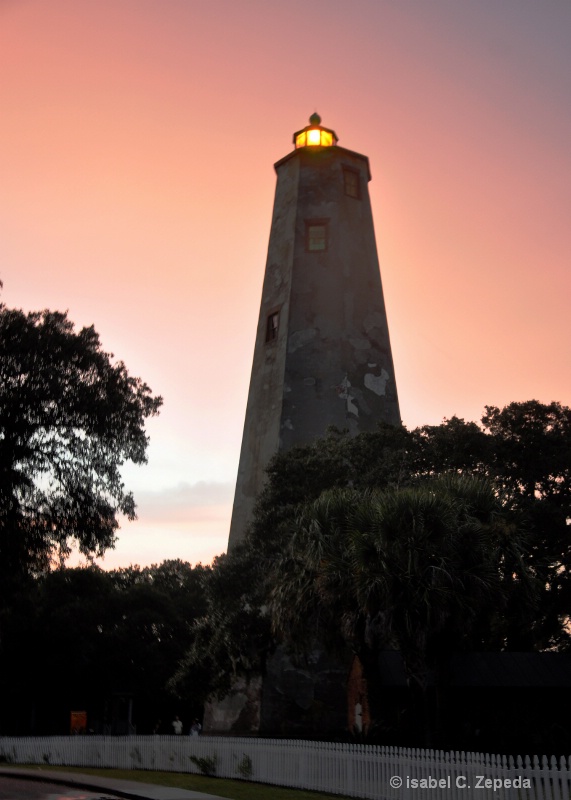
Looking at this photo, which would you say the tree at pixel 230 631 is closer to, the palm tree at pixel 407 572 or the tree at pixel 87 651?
the palm tree at pixel 407 572

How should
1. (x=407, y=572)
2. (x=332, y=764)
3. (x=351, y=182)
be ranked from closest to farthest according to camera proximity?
(x=332, y=764), (x=407, y=572), (x=351, y=182)

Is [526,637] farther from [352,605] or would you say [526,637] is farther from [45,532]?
[45,532]

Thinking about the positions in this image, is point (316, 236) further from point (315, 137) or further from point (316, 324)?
point (315, 137)

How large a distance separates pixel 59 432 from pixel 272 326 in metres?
13.5

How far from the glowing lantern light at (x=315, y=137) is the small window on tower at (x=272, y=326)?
1024cm

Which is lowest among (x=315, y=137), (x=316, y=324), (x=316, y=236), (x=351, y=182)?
(x=316, y=324)

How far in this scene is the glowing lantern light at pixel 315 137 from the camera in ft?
153

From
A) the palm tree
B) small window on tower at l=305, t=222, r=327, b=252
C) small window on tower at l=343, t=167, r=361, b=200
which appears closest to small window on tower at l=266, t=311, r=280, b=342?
small window on tower at l=305, t=222, r=327, b=252

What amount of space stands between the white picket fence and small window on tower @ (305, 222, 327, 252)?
2483cm

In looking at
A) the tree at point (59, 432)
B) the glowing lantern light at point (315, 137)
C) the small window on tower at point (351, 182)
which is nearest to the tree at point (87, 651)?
the tree at point (59, 432)

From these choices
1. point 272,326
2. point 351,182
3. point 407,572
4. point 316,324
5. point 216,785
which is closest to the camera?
point 216,785

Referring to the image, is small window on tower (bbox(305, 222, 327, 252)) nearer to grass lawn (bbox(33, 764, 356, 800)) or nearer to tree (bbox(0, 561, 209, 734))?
tree (bbox(0, 561, 209, 734))

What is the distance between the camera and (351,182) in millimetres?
45562

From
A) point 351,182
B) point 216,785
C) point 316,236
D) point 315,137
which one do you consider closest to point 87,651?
point 316,236
